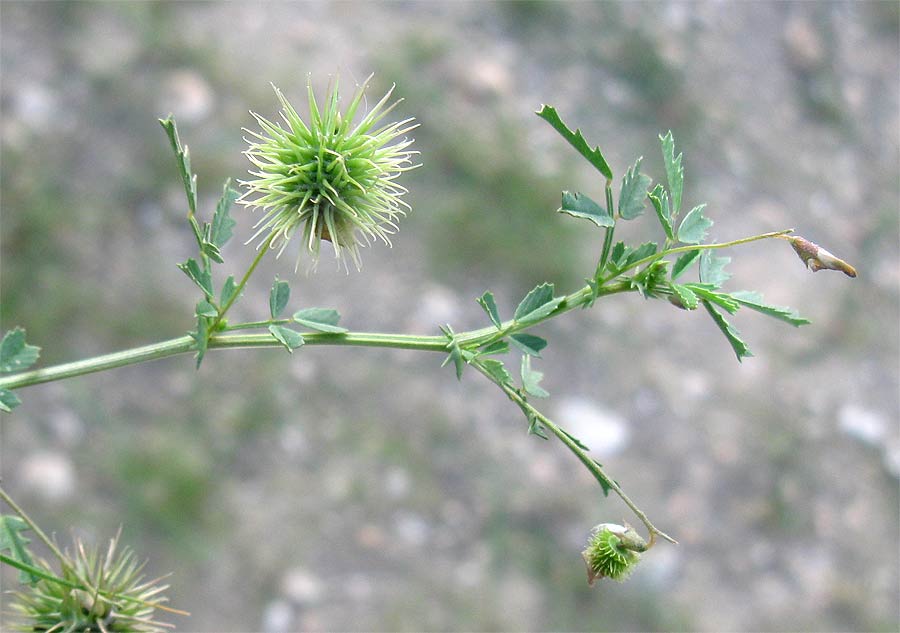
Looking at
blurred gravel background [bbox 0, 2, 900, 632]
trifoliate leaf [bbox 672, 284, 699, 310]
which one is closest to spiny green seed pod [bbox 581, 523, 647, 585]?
trifoliate leaf [bbox 672, 284, 699, 310]

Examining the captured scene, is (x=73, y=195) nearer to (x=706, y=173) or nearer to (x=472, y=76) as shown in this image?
(x=472, y=76)

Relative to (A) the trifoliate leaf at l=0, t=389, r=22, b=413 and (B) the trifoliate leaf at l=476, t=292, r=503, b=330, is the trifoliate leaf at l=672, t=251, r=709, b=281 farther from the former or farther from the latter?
(A) the trifoliate leaf at l=0, t=389, r=22, b=413

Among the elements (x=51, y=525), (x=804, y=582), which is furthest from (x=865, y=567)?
(x=51, y=525)

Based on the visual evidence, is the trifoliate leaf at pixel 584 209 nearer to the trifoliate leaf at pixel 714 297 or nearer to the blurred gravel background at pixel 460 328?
the trifoliate leaf at pixel 714 297

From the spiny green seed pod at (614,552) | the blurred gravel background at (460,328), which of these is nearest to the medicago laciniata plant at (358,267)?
the spiny green seed pod at (614,552)

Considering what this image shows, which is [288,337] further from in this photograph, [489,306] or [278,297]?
[489,306]

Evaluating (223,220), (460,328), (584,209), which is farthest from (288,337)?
(460,328)
